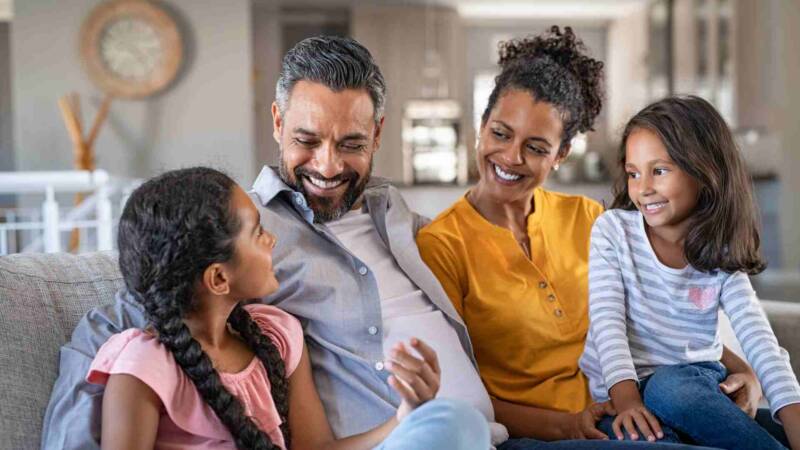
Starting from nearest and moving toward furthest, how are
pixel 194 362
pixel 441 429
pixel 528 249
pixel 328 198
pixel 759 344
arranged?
pixel 441 429
pixel 194 362
pixel 759 344
pixel 328 198
pixel 528 249

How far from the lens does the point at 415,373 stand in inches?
44.4

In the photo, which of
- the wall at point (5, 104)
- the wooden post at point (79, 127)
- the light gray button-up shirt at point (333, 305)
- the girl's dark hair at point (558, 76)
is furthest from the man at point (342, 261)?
the wall at point (5, 104)

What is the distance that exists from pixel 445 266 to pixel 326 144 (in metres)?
0.38

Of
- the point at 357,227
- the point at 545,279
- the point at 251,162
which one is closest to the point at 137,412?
the point at 357,227

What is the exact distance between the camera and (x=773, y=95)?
6.05 metres

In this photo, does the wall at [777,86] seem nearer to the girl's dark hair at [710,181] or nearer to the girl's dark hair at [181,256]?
the girl's dark hair at [710,181]

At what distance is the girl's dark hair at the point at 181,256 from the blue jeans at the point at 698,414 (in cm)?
65

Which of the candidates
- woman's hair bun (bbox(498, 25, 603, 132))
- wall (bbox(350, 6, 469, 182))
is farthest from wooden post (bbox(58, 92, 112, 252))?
woman's hair bun (bbox(498, 25, 603, 132))

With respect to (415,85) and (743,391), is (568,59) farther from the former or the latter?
(415,85)

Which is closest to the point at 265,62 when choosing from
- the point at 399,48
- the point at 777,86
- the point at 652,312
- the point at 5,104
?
the point at 399,48

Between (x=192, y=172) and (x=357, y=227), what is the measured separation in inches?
19.5

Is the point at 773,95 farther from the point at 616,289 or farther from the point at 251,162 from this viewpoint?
the point at 616,289

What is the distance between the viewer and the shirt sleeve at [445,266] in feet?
5.79

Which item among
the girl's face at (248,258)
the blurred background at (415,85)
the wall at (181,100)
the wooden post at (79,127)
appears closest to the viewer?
the girl's face at (248,258)
